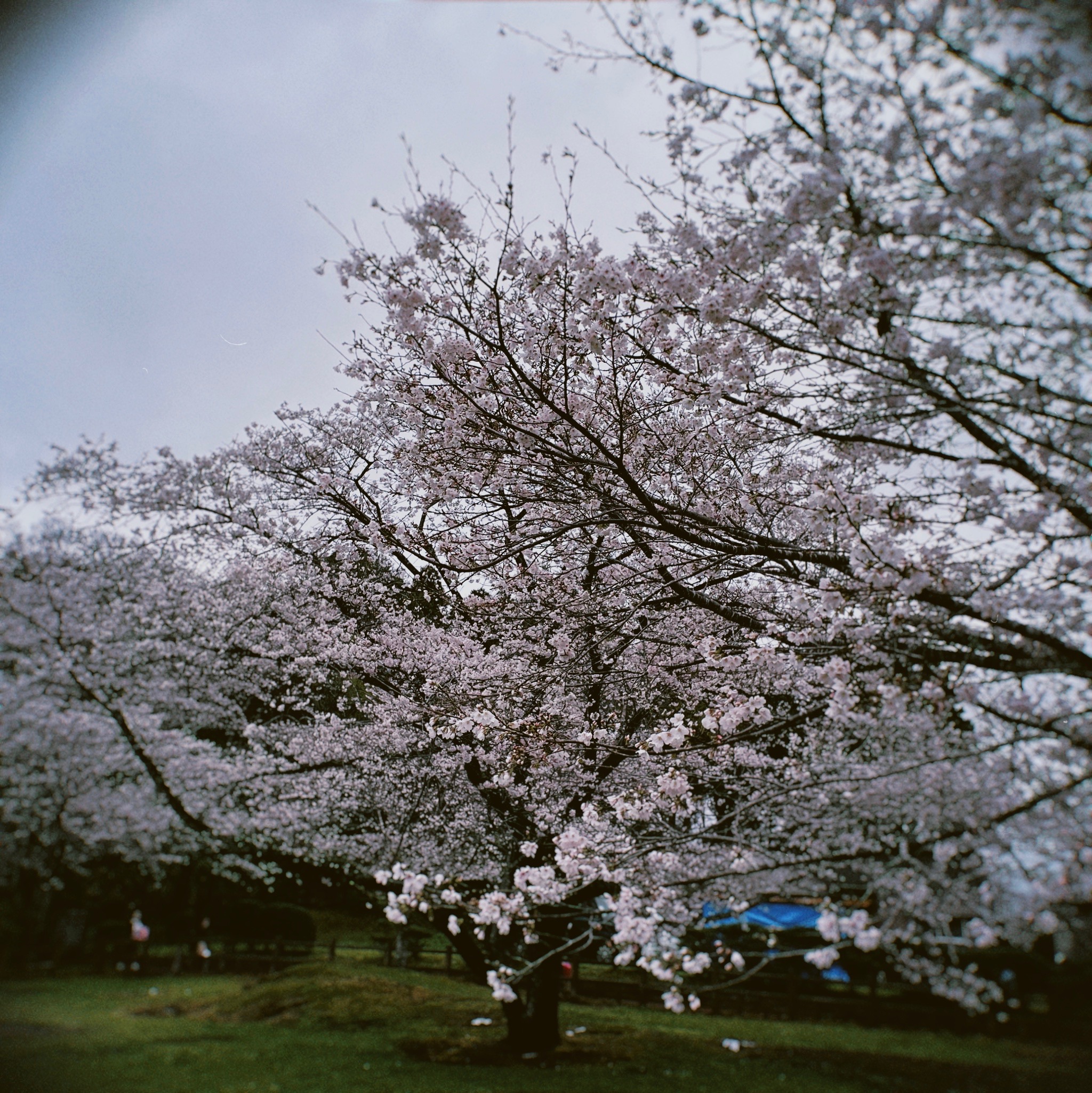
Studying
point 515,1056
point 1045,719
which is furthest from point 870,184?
point 515,1056

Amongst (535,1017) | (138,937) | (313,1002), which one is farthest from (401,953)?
(138,937)

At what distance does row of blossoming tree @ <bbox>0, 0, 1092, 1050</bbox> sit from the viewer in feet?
9.42

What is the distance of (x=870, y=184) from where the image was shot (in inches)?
119

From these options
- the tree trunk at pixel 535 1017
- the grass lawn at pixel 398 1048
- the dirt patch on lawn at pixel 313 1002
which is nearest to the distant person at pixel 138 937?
the grass lawn at pixel 398 1048

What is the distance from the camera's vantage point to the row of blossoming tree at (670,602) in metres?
2.87

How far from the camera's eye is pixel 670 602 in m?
4.70

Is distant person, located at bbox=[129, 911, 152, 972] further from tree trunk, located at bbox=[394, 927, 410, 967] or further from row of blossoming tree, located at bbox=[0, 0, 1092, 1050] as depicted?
tree trunk, located at bbox=[394, 927, 410, 967]

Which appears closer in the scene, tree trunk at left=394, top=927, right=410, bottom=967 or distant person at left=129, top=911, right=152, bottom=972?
distant person at left=129, top=911, right=152, bottom=972

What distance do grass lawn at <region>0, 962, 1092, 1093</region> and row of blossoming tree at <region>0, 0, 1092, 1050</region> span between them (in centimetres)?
100

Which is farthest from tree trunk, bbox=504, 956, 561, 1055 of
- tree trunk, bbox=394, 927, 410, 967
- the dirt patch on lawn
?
tree trunk, bbox=394, 927, 410, 967

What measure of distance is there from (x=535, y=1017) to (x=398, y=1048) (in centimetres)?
160

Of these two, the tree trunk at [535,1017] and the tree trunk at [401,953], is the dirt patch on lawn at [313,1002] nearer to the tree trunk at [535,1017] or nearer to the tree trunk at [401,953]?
the tree trunk at [401,953]

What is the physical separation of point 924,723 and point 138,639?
264 inches

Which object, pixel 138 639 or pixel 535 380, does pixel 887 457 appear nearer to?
pixel 535 380
